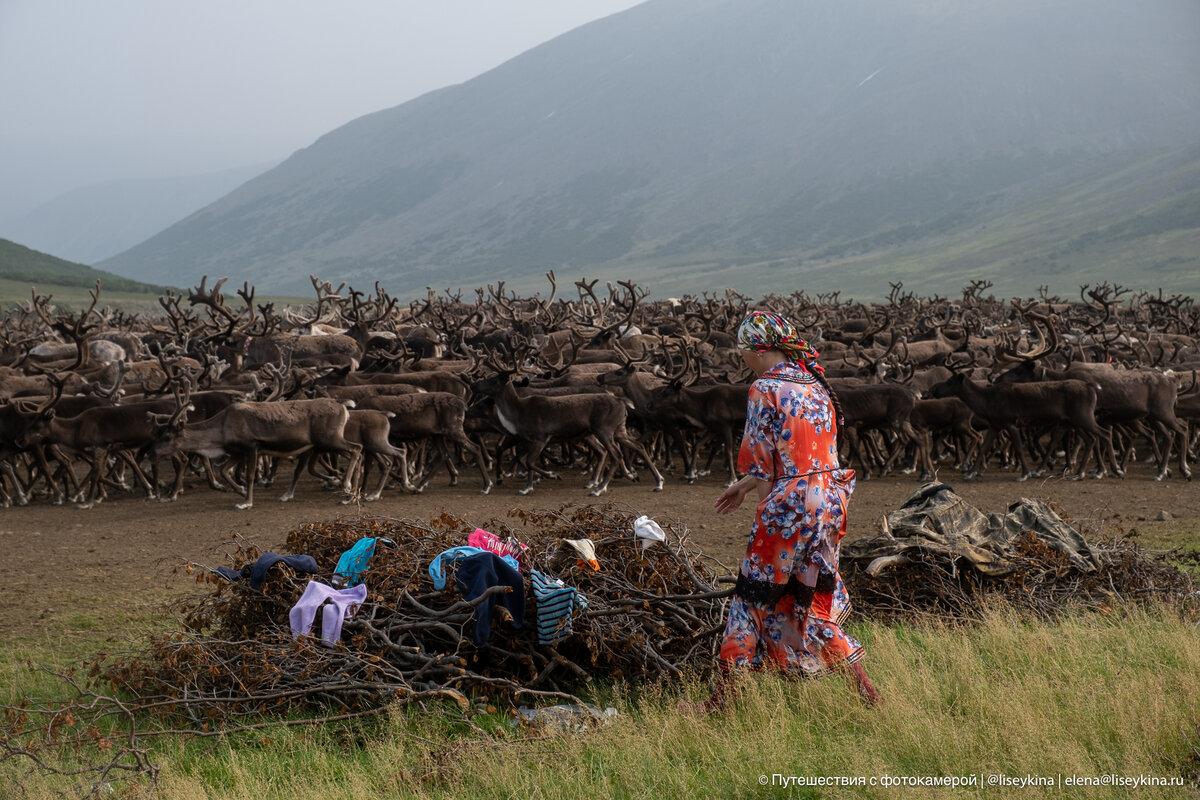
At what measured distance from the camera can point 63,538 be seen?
13.0m

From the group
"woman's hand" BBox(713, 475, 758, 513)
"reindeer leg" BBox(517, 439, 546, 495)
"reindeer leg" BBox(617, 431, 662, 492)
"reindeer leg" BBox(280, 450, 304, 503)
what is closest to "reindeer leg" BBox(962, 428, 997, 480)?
"reindeer leg" BBox(617, 431, 662, 492)

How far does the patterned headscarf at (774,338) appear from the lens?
583cm

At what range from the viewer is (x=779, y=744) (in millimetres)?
5434

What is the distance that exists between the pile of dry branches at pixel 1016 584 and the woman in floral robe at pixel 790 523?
2.06 meters

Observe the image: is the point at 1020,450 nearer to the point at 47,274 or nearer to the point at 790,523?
the point at 790,523

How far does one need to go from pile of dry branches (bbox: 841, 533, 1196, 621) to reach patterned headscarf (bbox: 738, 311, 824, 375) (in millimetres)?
2494

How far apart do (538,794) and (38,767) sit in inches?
95.3

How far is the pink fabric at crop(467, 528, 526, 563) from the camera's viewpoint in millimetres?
7086

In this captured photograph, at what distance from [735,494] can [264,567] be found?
2728 millimetres

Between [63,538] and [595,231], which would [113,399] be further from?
[595,231]

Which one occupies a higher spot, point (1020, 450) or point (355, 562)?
point (355, 562)

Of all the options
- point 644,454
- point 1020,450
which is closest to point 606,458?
point 644,454

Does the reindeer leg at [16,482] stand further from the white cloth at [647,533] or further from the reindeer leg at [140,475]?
the white cloth at [647,533]

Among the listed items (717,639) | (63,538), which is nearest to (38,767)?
(717,639)
